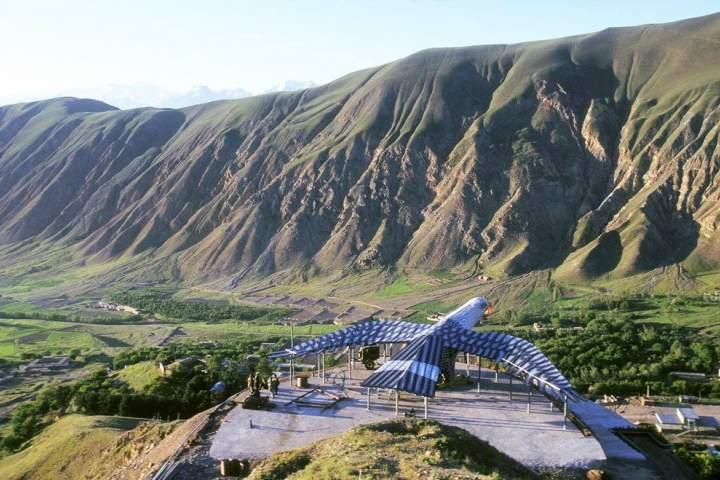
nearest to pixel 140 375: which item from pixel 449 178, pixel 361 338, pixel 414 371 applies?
pixel 361 338

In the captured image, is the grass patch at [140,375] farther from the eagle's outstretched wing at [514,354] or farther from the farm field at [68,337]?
the farm field at [68,337]

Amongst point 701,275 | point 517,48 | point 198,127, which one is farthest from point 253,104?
point 701,275

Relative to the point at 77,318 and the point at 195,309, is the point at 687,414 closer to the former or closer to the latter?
the point at 195,309

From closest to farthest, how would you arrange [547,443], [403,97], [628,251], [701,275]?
[547,443] < [701,275] < [628,251] < [403,97]

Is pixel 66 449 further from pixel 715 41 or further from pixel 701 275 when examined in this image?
pixel 715 41

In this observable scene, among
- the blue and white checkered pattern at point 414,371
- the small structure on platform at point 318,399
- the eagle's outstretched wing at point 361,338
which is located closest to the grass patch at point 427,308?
the eagle's outstretched wing at point 361,338

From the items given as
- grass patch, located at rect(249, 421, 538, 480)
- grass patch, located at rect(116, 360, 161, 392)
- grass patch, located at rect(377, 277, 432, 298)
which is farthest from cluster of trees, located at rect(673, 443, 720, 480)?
grass patch, located at rect(377, 277, 432, 298)

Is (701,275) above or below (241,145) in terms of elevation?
below
